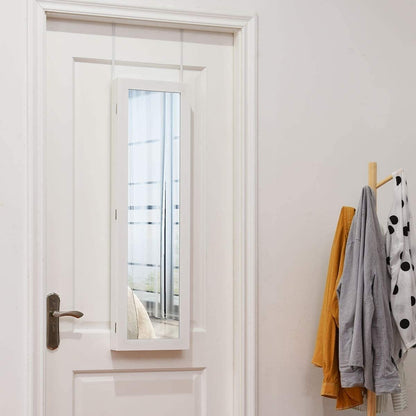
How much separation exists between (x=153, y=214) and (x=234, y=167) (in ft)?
1.05

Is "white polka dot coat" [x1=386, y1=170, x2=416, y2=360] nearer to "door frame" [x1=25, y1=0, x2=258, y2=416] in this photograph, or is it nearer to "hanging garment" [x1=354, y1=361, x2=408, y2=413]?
"hanging garment" [x1=354, y1=361, x2=408, y2=413]

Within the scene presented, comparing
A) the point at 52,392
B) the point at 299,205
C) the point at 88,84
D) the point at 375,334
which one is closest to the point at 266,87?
the point at 299,205

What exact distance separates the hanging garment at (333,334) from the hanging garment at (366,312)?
60 millimetres

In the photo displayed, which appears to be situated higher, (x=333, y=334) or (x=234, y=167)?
(x=234, y=167)

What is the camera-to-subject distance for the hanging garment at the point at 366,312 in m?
1.96

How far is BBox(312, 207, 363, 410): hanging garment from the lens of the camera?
2.06m

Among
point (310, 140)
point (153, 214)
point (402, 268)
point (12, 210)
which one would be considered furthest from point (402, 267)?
point (12, 210)

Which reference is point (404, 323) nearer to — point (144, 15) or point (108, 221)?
point (108, 221)

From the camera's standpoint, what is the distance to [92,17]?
2180 millimetres

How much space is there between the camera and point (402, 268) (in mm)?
2008

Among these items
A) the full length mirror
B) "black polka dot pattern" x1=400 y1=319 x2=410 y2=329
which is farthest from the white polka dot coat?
the full length mirror

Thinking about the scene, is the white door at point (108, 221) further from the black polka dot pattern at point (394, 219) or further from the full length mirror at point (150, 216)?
the black polka dot pattern at point (394, 219)

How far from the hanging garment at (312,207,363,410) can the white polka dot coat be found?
164 mm

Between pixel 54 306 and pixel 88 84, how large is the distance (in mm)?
713
